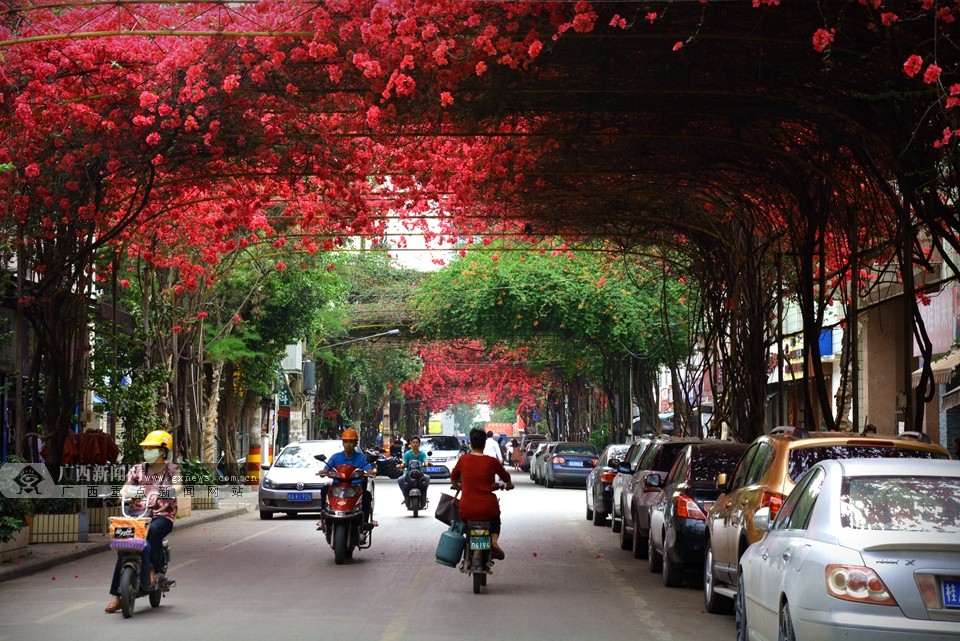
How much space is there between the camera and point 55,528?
20.3 metres

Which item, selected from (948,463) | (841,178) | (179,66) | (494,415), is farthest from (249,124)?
(494,415)

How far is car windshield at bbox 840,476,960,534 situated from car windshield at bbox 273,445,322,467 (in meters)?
20.5

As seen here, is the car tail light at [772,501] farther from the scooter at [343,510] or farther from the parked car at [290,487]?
the parked car at [290,487]

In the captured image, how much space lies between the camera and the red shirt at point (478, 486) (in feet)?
48.2

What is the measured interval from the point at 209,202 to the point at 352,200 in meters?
3.55

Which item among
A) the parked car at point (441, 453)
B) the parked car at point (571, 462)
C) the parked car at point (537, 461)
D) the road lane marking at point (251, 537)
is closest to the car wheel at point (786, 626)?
the road lane marking at point (251, 537)

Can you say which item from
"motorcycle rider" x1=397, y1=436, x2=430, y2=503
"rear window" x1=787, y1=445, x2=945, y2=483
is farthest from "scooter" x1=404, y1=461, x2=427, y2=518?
"rear window" x1=787, y1=445, x2=945, y2=483

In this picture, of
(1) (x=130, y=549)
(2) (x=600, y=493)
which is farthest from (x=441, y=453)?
(1) (x=130, y=549)

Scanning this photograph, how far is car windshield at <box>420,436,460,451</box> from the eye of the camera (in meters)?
48.6

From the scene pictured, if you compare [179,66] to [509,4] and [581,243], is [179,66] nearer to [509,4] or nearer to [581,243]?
[509,4]

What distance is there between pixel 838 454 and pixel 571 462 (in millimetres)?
33511

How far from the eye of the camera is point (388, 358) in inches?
2589

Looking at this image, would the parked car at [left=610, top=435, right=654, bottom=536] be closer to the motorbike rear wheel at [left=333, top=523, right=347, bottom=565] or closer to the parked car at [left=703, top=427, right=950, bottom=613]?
the motorbike rear wheel at [left=333, top=523, right=347, bottom=565]

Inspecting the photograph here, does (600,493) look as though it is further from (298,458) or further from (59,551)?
(59,551)
